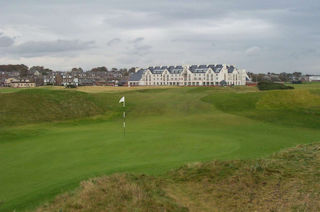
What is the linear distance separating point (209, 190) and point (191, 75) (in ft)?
369

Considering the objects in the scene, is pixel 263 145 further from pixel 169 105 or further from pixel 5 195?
pixel 169 105

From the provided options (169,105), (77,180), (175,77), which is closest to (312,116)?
(169,105)

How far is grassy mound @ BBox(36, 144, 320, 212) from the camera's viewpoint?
362 inches

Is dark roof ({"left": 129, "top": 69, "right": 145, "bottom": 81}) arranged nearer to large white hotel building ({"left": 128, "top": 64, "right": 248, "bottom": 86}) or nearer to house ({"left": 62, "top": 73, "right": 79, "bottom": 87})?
large white hotel building ({"left": 128, "top": 64, "right": 248, "bottom": 86})

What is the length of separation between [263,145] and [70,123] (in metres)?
22.8

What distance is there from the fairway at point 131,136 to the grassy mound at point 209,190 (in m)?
1.63

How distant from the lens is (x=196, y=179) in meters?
11.7

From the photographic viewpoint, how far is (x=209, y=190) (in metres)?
10.7

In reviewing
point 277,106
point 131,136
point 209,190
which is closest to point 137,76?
point 277,106

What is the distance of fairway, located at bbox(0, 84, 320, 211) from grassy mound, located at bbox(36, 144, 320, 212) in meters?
1.63

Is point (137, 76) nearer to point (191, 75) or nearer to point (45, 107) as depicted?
point (191, 75)

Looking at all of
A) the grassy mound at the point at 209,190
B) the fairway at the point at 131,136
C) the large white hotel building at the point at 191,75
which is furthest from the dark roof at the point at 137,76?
the grassy mound at the point at 209,190

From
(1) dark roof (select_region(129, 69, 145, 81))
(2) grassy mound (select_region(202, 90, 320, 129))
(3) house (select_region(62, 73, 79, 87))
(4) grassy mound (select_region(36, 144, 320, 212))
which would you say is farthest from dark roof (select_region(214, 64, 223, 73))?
(4) grassy mound (select_region(36, 144, 320, 212))

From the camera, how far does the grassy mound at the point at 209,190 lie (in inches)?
362
